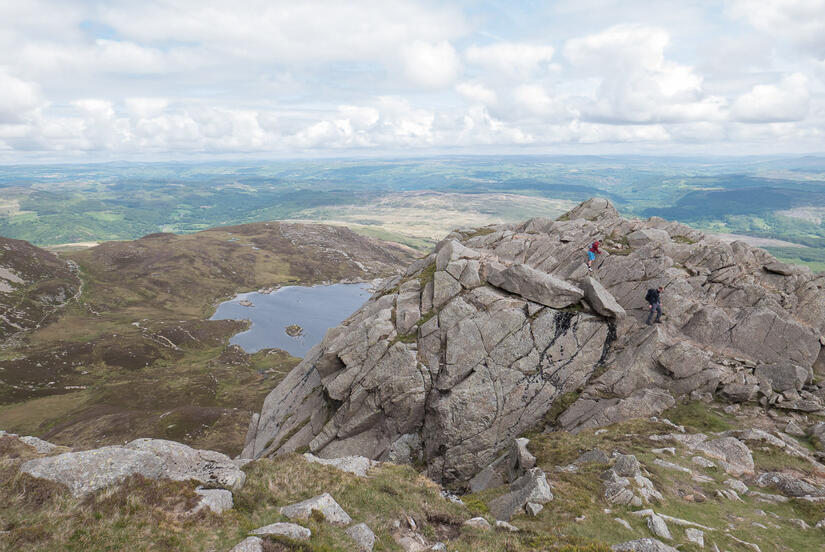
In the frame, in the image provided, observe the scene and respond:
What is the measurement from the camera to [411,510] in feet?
67.1

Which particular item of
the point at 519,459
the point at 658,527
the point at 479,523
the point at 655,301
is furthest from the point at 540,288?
the point at 479,523

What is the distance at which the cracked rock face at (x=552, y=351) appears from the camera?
1396 inches

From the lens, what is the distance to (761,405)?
106ft

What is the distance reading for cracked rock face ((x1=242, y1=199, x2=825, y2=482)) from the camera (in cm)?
3547

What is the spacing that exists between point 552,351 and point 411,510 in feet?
77.9

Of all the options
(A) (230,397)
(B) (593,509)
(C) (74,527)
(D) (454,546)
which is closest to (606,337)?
(B) (593,509)

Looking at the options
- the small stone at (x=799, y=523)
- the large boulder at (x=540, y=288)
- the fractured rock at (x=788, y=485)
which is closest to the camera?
the small stone at (x=799, y=523)

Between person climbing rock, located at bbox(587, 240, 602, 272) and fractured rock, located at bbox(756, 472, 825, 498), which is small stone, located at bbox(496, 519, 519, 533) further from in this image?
person climbing rock, located at bbox(587, 240, 602, 272)

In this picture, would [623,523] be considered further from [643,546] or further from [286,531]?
[286,531]

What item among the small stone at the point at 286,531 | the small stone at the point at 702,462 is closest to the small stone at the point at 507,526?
the small stone at the point at 286,531

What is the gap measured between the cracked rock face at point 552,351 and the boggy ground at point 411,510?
27.8ft

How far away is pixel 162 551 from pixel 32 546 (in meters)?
3.98

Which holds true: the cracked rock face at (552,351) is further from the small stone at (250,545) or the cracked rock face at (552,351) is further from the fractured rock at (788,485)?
the small stone at (250,545)

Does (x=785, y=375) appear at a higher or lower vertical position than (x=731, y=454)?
higher
